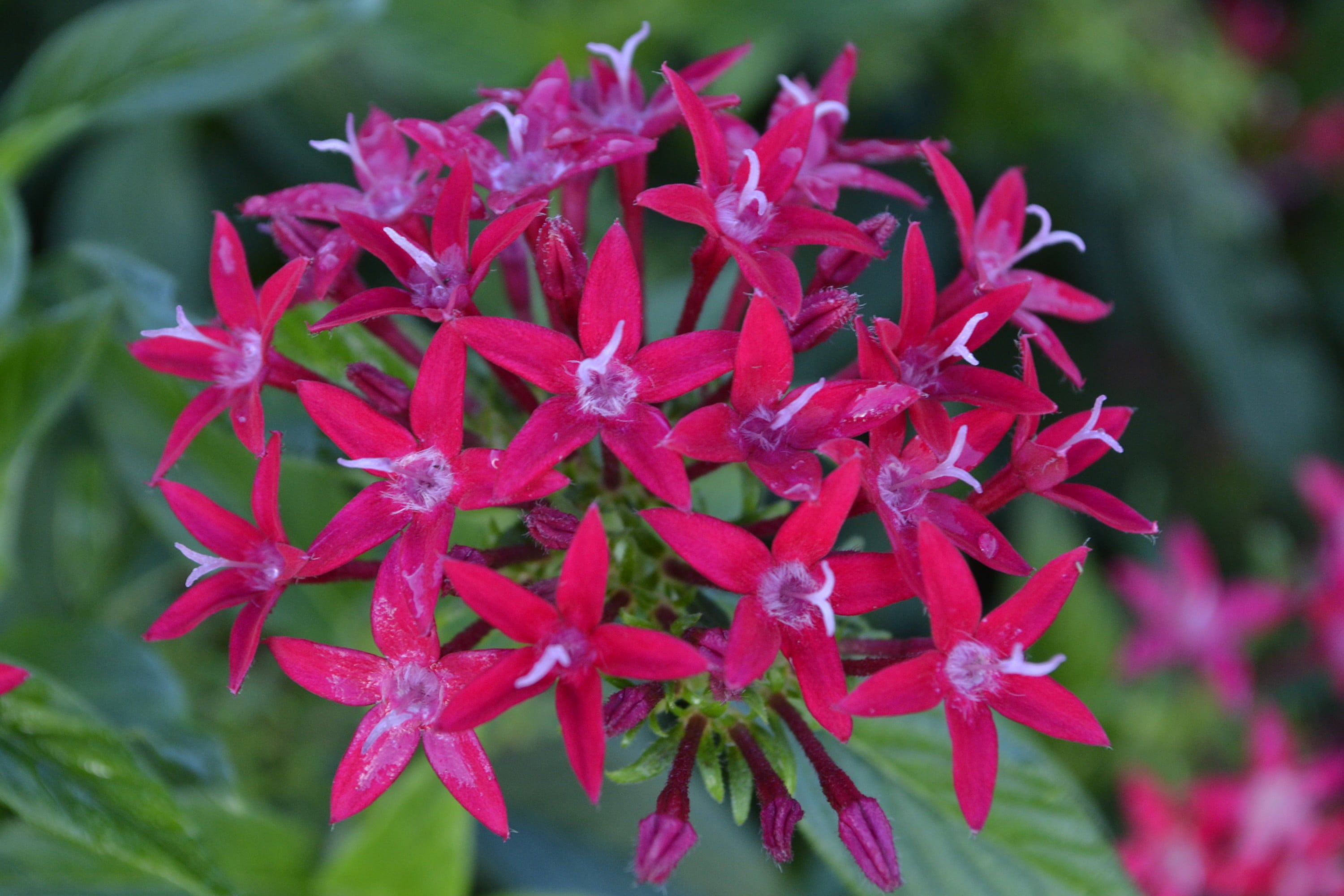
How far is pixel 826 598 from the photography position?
0.56 meters

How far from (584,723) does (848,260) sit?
1.16ft

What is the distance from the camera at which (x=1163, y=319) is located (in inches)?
73.3

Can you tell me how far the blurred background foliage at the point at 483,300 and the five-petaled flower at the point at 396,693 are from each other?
17cm

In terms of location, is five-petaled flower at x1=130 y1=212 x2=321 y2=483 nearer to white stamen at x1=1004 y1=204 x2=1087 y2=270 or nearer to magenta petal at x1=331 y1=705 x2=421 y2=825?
magenta petal at x1=331 y1=705 x2=421 y2=825

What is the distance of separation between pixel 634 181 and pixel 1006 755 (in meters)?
0.53

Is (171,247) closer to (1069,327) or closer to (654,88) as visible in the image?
(654,88)

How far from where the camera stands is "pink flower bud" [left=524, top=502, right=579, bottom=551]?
1.98 ft

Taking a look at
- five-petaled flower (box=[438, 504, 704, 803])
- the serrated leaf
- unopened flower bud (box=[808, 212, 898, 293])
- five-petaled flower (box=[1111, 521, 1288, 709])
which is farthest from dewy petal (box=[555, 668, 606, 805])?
five-petaled flower (box=[1111, 521, 1288, 709])

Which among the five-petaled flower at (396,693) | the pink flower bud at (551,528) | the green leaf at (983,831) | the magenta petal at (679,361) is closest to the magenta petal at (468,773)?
the five-petaled flower at (396,693)

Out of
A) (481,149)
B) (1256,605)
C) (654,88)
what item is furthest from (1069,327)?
(481,149)

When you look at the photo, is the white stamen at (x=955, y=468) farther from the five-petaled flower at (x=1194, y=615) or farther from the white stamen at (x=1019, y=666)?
the five-petaled flower at (x=1194, y=615)

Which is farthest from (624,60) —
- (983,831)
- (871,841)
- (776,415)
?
(983,831)

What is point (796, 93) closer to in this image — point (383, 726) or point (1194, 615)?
point (383, 726)

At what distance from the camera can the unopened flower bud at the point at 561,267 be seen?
653mm
